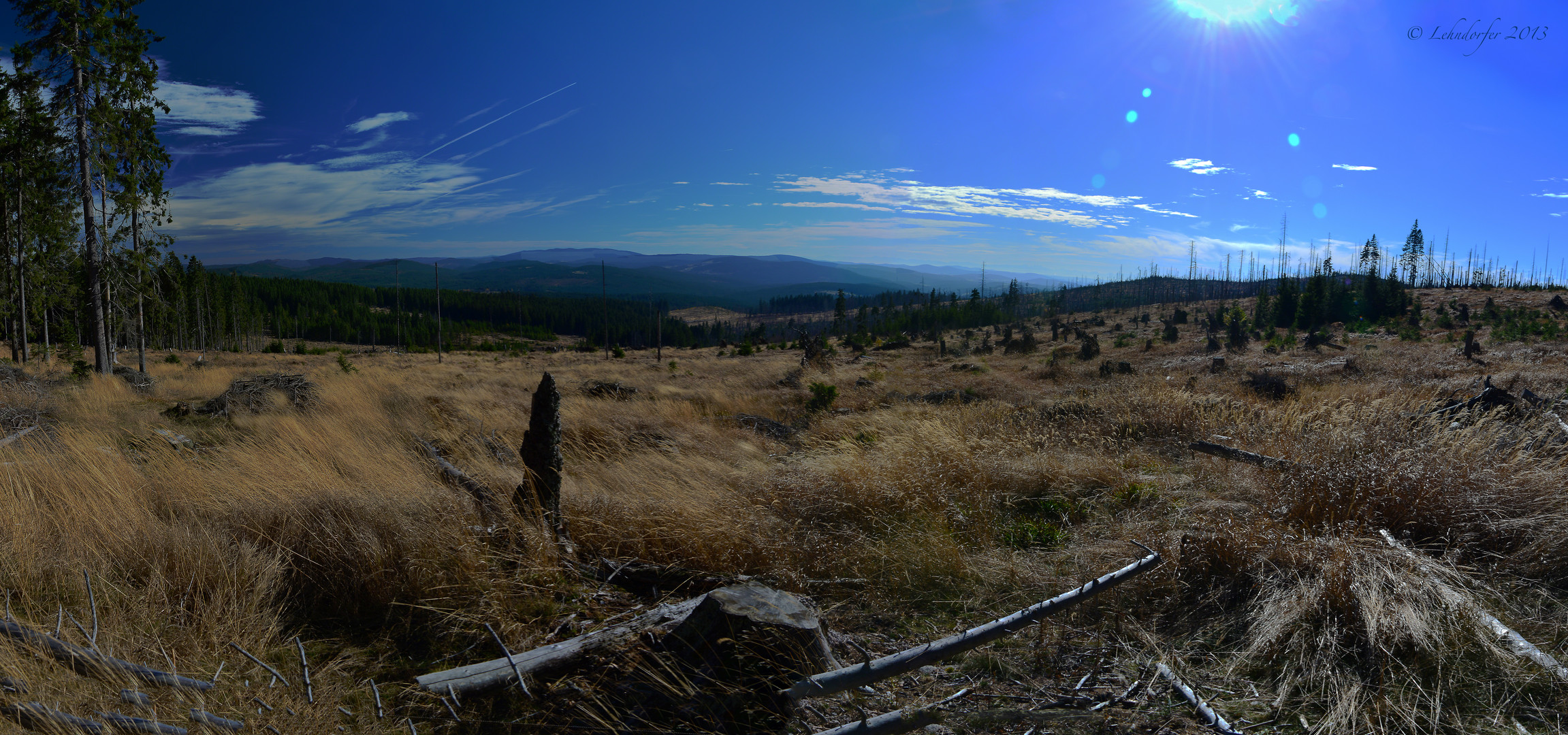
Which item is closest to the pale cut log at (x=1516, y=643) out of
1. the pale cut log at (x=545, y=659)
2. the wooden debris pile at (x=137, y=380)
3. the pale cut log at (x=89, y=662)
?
the pale cut log at (x=545, y=659)

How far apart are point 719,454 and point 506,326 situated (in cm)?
15021

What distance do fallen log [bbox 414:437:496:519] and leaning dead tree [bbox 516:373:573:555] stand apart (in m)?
0.21

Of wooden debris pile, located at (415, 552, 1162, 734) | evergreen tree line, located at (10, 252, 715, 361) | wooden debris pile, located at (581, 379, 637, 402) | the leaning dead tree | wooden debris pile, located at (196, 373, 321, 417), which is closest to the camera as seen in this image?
wooden debris pile, located at (415, 552, 1162, 734)

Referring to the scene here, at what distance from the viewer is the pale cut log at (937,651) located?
261 cm

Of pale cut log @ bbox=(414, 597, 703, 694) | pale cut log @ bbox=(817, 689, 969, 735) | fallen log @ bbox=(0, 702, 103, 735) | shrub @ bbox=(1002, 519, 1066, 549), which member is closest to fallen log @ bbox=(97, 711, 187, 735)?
fallen log @ bbox=(0, 702, 103, 735)

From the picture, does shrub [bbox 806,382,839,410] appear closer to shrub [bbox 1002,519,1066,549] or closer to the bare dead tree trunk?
shrub [bbox 1002,519,1066,549]

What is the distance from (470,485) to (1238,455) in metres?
7.85

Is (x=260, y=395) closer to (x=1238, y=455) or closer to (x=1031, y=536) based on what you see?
(x=1031, y=536)

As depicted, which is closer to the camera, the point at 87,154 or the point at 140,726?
the point at 140,726

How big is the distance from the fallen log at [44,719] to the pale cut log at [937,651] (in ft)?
8.41

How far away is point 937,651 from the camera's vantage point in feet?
9.50

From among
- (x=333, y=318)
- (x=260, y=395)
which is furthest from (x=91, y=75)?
(x=333, y=318)

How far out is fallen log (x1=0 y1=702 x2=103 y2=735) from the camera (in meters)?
2.29

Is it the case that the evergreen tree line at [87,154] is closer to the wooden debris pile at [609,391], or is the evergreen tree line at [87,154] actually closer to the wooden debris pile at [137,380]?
the wooden debris pile at [137,380]
